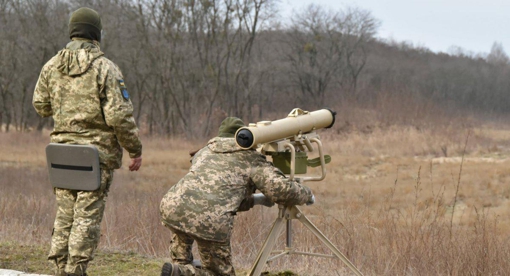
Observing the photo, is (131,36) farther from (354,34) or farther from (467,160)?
(354,34)

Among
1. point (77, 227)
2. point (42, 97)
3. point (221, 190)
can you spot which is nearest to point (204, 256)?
point (221, 190)

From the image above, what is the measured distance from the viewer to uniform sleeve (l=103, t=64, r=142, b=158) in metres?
4.35

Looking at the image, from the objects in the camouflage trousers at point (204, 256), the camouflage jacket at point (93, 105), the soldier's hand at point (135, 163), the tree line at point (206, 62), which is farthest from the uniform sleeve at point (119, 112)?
the tree line at point (206, 62)

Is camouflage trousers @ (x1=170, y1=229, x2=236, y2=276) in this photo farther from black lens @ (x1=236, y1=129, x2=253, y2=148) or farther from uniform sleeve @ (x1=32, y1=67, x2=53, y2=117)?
uniform sleeve @ (x1=32, y1=67, x2=53, y2=117)

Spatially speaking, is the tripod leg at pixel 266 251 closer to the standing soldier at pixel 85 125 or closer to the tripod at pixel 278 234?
the tripod at pixel 278 234

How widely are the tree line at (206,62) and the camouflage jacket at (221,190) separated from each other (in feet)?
85.7

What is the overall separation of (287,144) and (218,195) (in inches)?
21.1

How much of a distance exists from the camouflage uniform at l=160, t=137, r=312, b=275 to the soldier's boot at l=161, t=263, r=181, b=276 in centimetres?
7

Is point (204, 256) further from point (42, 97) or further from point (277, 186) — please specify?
point (42, 97)

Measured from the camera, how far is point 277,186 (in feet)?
13.0

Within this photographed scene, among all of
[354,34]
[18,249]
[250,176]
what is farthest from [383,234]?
[354,34]

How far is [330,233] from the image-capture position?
7.12 metres

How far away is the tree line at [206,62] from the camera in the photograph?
3067cm

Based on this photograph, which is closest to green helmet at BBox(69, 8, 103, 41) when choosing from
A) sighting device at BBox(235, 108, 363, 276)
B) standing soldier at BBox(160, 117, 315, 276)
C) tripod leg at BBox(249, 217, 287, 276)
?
standing soldier at BBox(160, 117, 315, 276)
